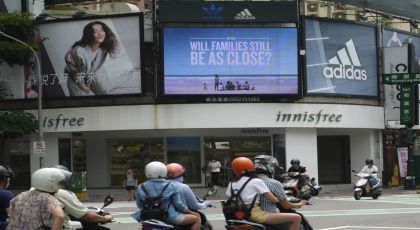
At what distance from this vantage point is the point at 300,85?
113 ft

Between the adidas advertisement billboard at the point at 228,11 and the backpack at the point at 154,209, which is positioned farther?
the adidas advertisement billboard at the point at 228,11

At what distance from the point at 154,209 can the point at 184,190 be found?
2.36ft

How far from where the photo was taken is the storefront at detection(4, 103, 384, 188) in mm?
34188

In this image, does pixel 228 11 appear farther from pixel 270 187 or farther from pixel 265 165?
pixel 270 187

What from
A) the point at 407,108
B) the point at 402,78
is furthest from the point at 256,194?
the point at 407,108

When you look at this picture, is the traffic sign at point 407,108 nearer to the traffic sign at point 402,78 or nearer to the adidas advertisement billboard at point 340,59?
the traffic sign at point 402,78

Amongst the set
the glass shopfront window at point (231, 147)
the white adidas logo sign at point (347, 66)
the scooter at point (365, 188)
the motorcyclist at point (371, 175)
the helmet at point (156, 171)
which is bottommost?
the scooter at point (365, 188)

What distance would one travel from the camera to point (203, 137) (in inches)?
1451

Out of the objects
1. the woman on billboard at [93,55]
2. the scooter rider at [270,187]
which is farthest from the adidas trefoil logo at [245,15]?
the scooter rider at [270,187]

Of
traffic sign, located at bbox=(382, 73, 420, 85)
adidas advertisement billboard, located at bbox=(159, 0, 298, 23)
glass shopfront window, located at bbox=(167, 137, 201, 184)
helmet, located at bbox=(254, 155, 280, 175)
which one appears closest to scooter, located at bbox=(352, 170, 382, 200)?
traffic sign, located at bbox=(382, 73, 420, 85)

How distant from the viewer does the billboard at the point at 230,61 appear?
33906mm

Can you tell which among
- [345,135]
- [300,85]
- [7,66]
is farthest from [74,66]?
[345,135]

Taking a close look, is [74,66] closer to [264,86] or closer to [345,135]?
[264,86]

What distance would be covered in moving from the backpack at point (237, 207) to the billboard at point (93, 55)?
2530 centimetres
